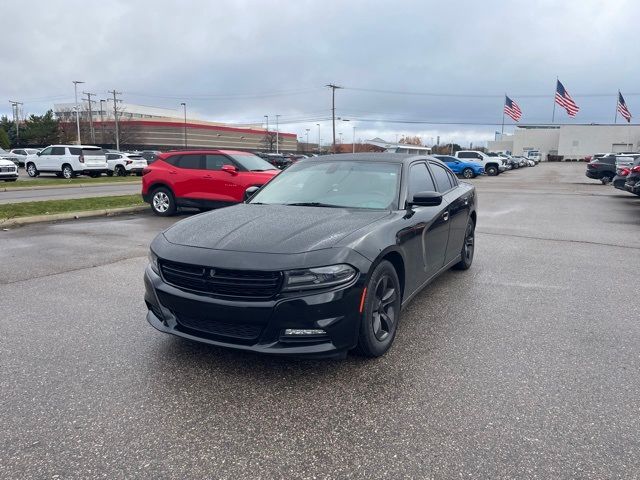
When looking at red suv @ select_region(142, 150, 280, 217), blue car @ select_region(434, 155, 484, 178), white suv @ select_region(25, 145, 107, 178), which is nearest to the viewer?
red suv @ select_region(142, 150, 280, 217)

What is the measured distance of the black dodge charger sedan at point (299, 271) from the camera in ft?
10.2

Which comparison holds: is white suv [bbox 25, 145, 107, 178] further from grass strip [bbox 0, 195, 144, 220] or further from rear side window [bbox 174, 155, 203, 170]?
rear side window [bbox 174, 155, 203, 170]

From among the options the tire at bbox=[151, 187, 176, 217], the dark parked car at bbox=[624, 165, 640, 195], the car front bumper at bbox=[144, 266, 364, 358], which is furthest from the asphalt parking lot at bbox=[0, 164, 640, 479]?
the dark parked car at bbox=[624, 165, 640, 195]

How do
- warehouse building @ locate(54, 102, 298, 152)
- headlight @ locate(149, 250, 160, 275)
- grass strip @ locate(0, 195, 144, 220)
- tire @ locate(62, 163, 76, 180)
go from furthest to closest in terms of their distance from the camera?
1. warehouse building @ locate(54, 102, 298, 152)
2. tire @ locate(62, 163, 76, 180)
3. grass strip @ locate(0, 195, 144, 220)
4. headlight @ locate(149, 250, 160, 275)

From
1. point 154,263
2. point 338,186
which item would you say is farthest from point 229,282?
point 338,186

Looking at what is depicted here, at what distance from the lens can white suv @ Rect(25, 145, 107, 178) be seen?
26.7 meters

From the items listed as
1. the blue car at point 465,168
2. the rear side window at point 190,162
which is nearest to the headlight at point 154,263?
the rear side window at point 190,162

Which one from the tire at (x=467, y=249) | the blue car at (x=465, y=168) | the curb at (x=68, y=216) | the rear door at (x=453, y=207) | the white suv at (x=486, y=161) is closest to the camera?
the rear door at (x=453, y=207)

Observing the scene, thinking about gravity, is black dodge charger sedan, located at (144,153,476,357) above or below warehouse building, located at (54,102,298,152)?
below

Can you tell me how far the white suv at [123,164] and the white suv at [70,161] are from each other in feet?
10.0

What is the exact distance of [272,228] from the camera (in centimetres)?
366

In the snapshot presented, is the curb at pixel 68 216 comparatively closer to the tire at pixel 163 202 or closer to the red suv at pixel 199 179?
the red suv at pixel 199 179

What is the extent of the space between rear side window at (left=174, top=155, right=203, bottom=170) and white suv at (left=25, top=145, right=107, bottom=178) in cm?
1767

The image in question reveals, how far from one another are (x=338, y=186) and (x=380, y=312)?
1.54 metres
